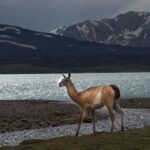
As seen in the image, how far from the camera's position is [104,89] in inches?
981

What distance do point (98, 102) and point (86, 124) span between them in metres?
14.2

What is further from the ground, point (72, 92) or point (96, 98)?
point (72, 92)

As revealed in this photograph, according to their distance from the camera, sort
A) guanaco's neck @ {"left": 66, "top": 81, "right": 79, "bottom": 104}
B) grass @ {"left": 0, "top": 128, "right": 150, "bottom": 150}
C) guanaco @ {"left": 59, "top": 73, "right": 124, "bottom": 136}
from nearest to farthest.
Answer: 1. grass @ {"left": 0, "top": 128, "right": 150, "bottom": 150}
2. guanaco @ {"left": 59, "top": 73, "right": 124, "bottom": 136}
3. guanaco's neck @ {"left": 66, "top": 81, "right": 79, "bottom": 104}

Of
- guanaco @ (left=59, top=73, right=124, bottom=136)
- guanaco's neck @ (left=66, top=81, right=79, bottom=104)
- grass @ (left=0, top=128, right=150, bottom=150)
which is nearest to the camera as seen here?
grass @ (left=0, top=128, right=150, bottom=150)

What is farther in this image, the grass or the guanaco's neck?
the guanaco's neck

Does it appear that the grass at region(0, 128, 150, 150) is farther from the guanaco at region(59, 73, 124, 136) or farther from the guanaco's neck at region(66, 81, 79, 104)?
the guanaco's neck at region(66, 81, 79, 104)

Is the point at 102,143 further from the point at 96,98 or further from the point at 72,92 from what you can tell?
the point at 72,92

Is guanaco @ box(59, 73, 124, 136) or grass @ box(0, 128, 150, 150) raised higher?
guanaco @ box(59, 73, 124, 136)

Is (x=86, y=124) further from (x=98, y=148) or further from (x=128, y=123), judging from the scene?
(x=98, y=148)

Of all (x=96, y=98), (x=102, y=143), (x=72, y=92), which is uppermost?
(x=72, y=92)

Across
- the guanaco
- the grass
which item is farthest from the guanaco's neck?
the grass

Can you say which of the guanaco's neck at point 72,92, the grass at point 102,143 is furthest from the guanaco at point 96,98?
the grass at point 102,143

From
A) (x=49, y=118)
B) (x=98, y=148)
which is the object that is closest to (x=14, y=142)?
(x=98, y=148)

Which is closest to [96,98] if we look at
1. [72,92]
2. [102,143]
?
[72,92]
